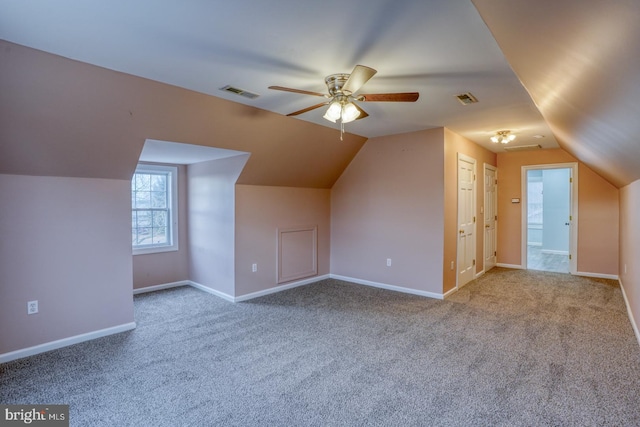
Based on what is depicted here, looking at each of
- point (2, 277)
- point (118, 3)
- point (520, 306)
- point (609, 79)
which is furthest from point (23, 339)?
point (520, 306)

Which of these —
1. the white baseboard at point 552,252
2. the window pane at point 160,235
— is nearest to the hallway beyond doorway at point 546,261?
the white baseboard at point 552,252

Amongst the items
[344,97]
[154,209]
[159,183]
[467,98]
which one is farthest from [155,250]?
[467,98]

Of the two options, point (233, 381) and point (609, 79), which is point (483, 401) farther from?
point (609, 79)

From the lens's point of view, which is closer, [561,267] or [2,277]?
[2,277]

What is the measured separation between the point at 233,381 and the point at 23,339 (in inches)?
79.1

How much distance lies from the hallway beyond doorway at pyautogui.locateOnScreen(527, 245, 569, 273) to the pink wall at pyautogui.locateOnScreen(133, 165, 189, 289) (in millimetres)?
6472

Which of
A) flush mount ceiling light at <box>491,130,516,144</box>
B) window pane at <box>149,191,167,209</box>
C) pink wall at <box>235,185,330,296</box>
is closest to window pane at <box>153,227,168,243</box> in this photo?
window pane at <box>149,191,167,209</box>

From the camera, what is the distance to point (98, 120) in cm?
285

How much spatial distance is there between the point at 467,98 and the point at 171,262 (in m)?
4.70

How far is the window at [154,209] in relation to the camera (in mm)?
5004

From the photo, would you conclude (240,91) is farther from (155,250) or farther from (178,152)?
(155,250)

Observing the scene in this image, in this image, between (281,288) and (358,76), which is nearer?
(358,76)

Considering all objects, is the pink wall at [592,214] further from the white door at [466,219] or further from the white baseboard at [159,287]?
the white baseboard at [159,287]

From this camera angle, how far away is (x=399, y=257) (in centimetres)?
493
